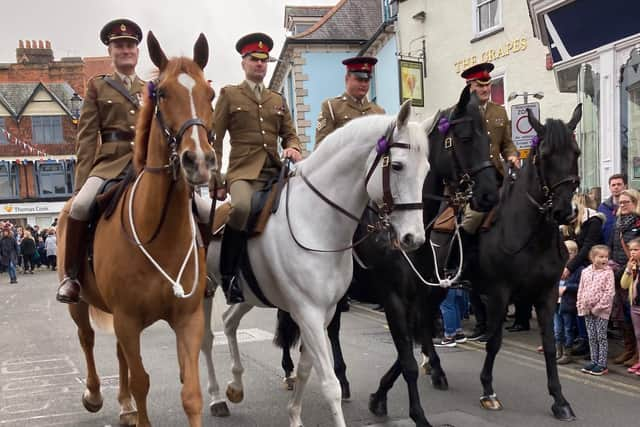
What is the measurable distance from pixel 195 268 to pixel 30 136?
43068 mm

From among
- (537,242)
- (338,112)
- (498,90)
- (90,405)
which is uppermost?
(498,90)

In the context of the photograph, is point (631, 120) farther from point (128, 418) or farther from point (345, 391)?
point (128, 418)

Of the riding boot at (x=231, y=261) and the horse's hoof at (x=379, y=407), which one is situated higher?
the riding boot at (x=231, y=261)

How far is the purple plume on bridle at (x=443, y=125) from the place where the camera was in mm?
4652

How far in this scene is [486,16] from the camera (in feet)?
51.4

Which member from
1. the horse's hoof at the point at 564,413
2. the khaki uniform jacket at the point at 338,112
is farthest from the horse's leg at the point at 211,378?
the horse's hoof at the point at 564,413

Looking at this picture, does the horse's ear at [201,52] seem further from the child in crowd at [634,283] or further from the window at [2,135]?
the window at [2,135]

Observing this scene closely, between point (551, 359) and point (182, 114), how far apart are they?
152 inches

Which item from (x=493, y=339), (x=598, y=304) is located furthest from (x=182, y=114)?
(x=598, y=304)

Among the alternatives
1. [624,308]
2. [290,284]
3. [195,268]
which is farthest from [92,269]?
[624,308]

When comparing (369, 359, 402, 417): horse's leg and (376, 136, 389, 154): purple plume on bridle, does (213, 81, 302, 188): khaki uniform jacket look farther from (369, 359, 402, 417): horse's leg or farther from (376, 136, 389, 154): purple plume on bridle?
(369, 359, 402, 417): horse's leg

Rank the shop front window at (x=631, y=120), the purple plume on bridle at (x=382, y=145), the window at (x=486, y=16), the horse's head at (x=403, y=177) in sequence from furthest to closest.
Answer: the window at (x=486, y=16)
the shop front window at (x=631, y=120)
the purple plume on bridle at (x=382, y=145)
the horse's head at (x=403, y=177)

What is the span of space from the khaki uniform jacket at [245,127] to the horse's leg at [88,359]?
1899 mm

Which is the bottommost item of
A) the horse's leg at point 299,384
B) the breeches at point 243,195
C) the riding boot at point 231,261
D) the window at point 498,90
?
the horse's leg at point 299,384
